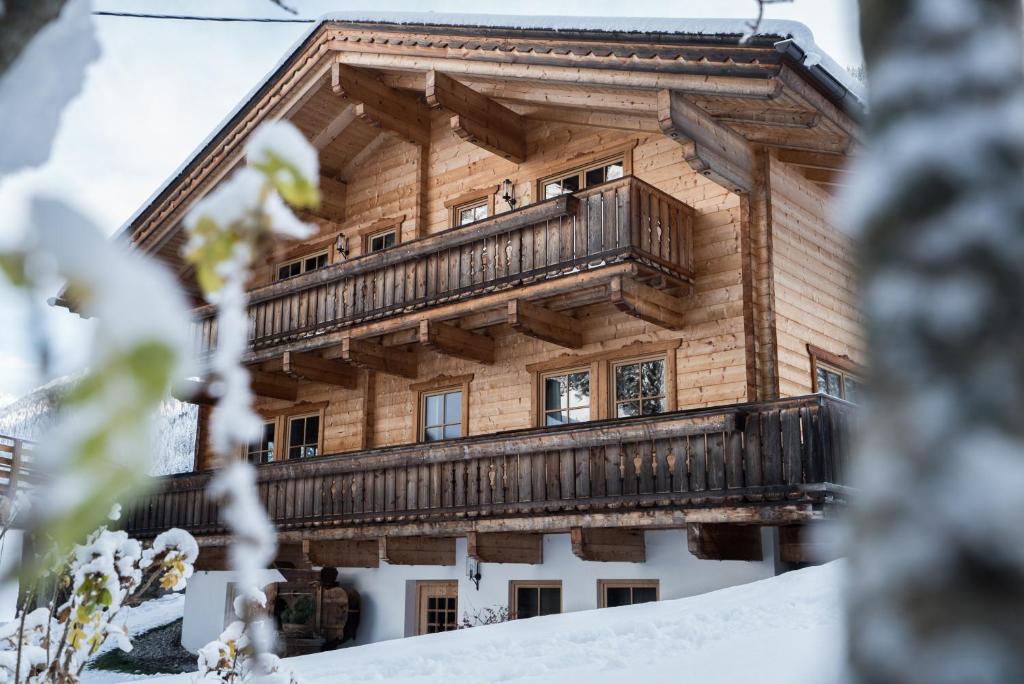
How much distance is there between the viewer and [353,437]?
60.6 ft

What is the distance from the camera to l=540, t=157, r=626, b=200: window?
49.9 feet

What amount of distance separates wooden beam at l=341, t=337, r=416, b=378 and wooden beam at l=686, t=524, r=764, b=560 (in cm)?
659

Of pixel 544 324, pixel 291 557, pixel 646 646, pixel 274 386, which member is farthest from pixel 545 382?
pixel 646 646

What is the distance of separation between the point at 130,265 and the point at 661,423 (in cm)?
Answer: 1135

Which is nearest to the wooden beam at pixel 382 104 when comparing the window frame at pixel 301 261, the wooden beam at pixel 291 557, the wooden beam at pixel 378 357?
the window frame at pixel 301 261

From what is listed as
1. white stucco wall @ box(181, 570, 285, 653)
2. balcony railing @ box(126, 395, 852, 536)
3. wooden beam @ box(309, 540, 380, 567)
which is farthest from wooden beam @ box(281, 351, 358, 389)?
white stucco wall @ box(181, 570, 285, 653)

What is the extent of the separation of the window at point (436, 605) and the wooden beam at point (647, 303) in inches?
212

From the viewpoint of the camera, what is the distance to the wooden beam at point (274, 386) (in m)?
19.5

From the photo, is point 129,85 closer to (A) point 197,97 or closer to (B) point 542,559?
(B) point 542,559

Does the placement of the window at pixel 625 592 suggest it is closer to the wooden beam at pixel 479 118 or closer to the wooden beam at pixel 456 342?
the wooden beam at pixel 456 342

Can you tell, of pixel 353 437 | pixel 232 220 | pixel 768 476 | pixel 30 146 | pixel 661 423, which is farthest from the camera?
pixel 353 437

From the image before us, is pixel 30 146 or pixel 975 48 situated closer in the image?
pixel 975 48

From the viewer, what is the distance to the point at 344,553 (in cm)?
1658

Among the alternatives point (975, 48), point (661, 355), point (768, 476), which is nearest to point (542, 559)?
point (661, 355)
